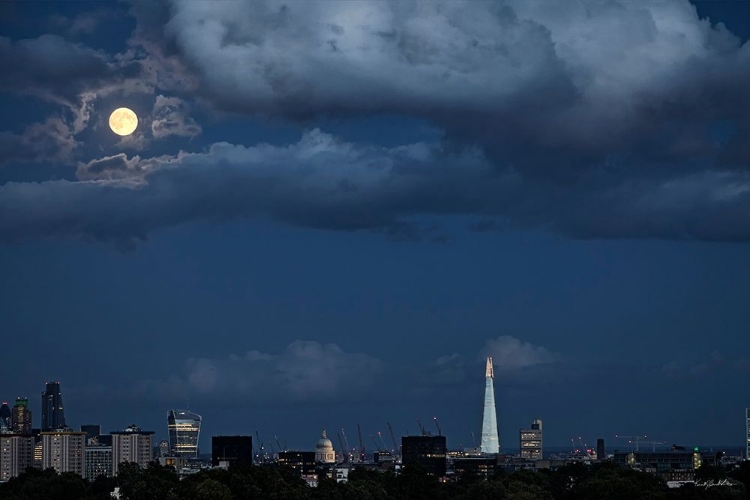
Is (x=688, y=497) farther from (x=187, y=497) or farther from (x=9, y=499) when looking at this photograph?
(x=9, y=499)

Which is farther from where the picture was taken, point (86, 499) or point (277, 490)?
point (277, 490)

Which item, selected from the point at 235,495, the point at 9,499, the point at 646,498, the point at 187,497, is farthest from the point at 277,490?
the point at 646,498

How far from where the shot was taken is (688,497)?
198m

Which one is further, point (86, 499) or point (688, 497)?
point (688, 497)

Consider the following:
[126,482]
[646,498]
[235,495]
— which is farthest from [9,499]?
[646,498]

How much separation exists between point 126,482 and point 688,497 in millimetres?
82357

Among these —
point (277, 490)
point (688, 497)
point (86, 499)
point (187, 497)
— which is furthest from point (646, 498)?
point (86, 499)

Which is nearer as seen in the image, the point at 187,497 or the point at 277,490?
the point at 187,497

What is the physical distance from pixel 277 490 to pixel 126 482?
21.7 m

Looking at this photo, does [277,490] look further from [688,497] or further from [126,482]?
[688,497]

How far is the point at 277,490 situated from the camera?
19425 centimetres

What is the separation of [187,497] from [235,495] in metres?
13.0

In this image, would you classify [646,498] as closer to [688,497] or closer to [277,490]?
[688,497]

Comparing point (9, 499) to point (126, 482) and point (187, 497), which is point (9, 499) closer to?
point (126, 482)
